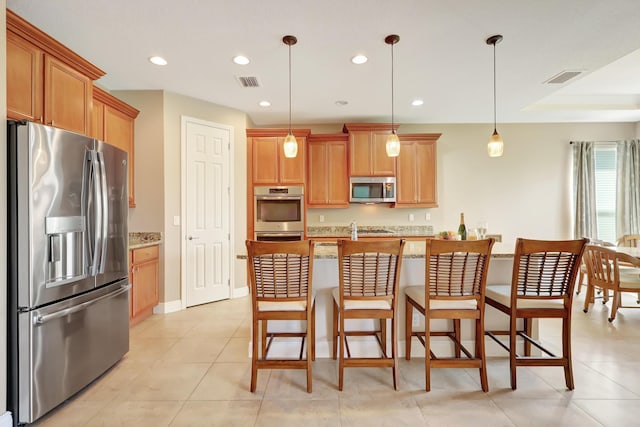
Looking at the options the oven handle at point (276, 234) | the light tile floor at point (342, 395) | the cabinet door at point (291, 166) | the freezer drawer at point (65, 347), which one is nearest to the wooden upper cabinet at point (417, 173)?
the cabinet door at point (291, 166)

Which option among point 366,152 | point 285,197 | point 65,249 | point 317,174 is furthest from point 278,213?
point 65,249

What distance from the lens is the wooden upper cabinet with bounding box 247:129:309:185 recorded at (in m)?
4.68

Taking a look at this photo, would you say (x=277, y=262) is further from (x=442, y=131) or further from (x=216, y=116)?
(x=442, y=131)

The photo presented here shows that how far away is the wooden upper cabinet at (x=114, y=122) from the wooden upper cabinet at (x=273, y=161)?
1.57 m

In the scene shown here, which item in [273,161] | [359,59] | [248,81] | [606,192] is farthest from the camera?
[606,192]

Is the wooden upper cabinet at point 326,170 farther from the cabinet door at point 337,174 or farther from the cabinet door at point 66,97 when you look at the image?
the cabinet door at point 66,97

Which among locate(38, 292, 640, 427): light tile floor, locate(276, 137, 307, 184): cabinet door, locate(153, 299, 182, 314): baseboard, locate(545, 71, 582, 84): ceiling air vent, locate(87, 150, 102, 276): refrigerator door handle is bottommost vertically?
locate(38, 292, 640, 427): light tile floor

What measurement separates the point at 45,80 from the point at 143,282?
2079 millimetres

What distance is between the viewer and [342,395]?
1.98 m

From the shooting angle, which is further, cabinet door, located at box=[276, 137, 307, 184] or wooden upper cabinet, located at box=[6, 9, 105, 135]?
cabinet door, located at box=[276, 137, 307, 184]

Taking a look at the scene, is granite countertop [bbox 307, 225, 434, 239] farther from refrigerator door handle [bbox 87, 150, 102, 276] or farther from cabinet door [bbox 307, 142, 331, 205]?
refrigerator door handle [bbox 87, 150, 102, 276]

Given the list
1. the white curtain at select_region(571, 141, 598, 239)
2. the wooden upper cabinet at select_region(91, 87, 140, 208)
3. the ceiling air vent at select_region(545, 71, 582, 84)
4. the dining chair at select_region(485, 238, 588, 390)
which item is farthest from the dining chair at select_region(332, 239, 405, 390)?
the white curtain at select_region(571, 141, 598, 239)

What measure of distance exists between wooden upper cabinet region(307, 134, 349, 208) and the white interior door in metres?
1.31

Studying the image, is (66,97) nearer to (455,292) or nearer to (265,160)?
(265,160)
